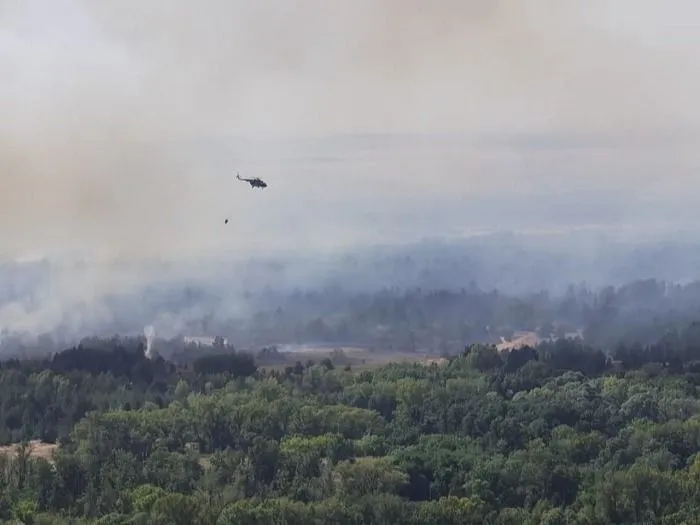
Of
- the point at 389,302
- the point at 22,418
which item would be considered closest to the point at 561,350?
the point at 389,302

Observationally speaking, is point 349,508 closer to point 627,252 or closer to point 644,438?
point 644,438

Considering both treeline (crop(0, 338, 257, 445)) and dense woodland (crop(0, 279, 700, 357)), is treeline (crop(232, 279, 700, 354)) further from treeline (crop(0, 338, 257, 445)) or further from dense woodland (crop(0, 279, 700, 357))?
treeline (crop(0, 338, 257, 445))

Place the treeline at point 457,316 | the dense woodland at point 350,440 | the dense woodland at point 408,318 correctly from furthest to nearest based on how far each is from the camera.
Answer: the treeline at point 457,316, the dense woodland at point 408,318, the dense woodland at point 350,440

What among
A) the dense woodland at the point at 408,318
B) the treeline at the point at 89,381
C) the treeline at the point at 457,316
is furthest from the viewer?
the treeline at the point at 457,316

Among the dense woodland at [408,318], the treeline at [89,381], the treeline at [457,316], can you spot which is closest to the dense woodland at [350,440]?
the treeline at [89,381]

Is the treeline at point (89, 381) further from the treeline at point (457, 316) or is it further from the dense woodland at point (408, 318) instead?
the treeline at point (457, 316)

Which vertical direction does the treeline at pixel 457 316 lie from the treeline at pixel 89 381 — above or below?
above

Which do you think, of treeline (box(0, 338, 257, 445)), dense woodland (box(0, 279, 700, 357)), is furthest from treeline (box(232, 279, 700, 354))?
treeline (box(0, 338, 257, 445))

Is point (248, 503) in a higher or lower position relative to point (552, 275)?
lower
